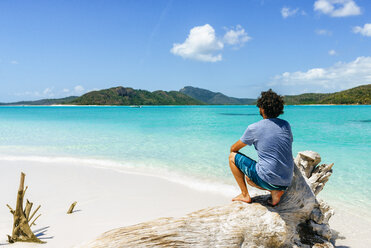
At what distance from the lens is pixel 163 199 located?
667cm

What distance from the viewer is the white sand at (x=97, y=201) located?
15.7 feet

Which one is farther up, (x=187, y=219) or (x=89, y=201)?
(x=187, y=219)

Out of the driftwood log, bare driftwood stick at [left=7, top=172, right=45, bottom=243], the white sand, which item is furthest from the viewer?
the white sand

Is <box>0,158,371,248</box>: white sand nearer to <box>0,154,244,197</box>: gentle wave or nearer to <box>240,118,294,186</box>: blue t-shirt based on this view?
<box>0,154,244,197</box>: gentle wave

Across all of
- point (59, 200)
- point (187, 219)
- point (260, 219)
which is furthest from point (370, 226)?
point (59, 200)

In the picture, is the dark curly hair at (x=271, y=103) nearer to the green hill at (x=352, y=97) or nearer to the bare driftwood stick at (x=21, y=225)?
the bare driftwood stick at (x=21, y=225)

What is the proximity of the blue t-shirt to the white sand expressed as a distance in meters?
2.30

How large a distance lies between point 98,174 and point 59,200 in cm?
259

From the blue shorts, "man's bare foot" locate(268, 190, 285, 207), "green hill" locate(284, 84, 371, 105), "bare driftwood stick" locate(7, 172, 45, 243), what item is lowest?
"bare driftwood stick" locate(7, 172, 45, 243)

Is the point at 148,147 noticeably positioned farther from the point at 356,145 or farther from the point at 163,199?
the point at 356,145

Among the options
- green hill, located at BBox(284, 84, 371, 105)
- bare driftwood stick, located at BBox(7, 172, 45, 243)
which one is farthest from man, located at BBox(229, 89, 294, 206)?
green hill, located at BBox(284, 84, 371, 105)

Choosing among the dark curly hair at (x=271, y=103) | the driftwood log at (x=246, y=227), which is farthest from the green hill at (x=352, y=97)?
the dark curly hair at (x=271, y=103)

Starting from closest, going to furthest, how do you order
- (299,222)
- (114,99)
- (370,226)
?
1. (299,222)
2. (370,226)
3. (114,99)

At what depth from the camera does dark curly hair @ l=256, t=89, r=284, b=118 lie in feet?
11.0
